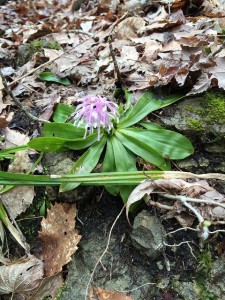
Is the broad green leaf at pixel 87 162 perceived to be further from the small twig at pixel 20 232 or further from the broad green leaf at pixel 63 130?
the small twig at pixel 20 232

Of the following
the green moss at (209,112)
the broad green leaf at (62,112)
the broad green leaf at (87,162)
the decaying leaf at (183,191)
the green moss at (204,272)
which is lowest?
the green moss at (204,272)

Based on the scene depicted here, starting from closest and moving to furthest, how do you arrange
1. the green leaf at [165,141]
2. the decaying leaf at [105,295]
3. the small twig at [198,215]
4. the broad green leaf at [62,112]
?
the small twig at [198,215] < the decaying leaf at [105,295] < the green leaf at [165,141] < the broad green leaf at [62,112]

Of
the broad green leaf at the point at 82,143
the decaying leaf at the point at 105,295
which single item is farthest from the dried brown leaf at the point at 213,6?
the decaying leaf at the point at 105,295

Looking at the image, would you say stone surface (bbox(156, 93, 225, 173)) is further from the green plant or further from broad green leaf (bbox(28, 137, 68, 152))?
broad green leaf (bbox(28, 137, 68, 152))

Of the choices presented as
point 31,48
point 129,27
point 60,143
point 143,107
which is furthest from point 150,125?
point 31,48

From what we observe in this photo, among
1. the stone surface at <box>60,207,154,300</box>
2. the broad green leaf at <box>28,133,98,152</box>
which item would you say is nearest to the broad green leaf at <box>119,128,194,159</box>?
the broad green leaf at <box>28,133,98,152</box>
